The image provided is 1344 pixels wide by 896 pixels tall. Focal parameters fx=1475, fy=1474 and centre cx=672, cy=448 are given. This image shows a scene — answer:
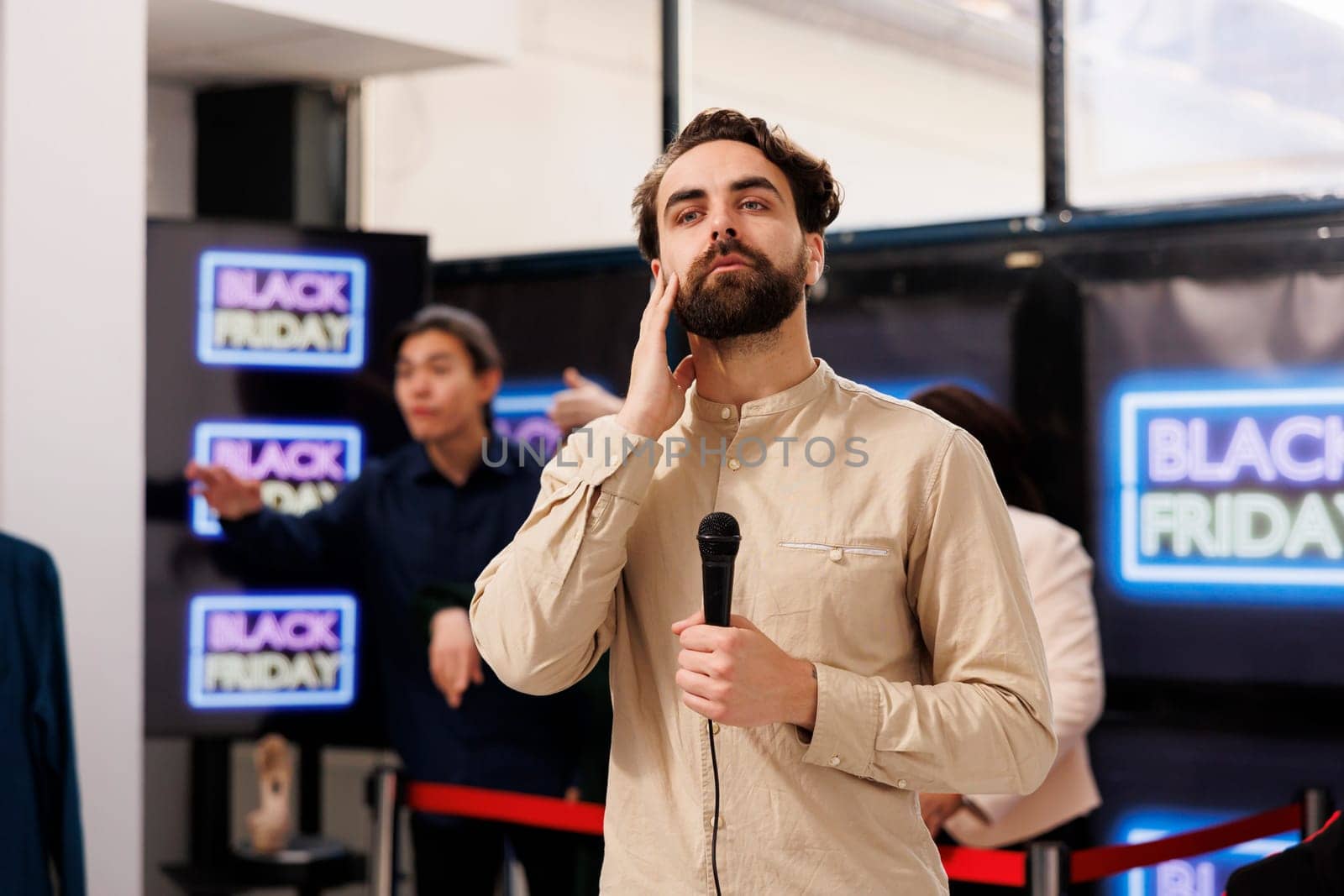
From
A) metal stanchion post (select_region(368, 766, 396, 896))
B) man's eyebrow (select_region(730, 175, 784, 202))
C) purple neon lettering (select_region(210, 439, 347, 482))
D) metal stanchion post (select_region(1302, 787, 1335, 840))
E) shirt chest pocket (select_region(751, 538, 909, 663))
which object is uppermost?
man's eyebrow (select_region(730, 175, 784, 202))

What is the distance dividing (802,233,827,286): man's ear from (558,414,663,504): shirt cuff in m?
0.31

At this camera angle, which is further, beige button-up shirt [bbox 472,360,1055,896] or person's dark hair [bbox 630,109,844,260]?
person's dark hair [bbox 630,109,844,260]

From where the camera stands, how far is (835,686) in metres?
1.51

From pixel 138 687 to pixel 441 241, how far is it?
2.34 metres

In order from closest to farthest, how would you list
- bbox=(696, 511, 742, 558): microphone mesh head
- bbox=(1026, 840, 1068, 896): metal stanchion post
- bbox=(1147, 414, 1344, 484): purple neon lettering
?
bbox=(696, 511, 742, 558): microphone mesh head
bbox=(1026, 840, 1068, 896): metal stanchion post
bbox=(1147, 414, 1344, 484): purple neon lettering

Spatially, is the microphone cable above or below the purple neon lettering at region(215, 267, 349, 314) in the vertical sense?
below

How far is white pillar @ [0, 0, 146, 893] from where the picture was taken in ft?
10.4

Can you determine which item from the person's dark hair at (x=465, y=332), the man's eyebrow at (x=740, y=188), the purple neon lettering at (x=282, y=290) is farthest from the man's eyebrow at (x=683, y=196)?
the purple neon lettering at (x=282, y=290)

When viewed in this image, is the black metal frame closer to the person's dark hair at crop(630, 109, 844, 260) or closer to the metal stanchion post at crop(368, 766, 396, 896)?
the metal stanchion post at crop(368, 766, 396, 896)

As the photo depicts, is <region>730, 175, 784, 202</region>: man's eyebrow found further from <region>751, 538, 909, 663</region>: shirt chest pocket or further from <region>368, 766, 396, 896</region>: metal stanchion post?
<region>368, 766, 396, 896</region>: metal stanchion post

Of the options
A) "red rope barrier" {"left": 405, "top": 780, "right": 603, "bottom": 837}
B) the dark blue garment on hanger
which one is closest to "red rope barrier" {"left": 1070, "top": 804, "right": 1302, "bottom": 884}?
"red rope barrier" {"left": 405, "top": 780, "right": 603, "bottom": 837}

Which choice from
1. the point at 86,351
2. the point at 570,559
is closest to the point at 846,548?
the point at 570,559

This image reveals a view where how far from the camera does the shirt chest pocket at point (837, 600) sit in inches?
63.1

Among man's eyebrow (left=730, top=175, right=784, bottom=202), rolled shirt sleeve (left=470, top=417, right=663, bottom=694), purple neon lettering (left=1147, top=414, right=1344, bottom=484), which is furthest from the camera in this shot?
purple neon lettering (left=1147, top=414, right=1344, bottom=484)
